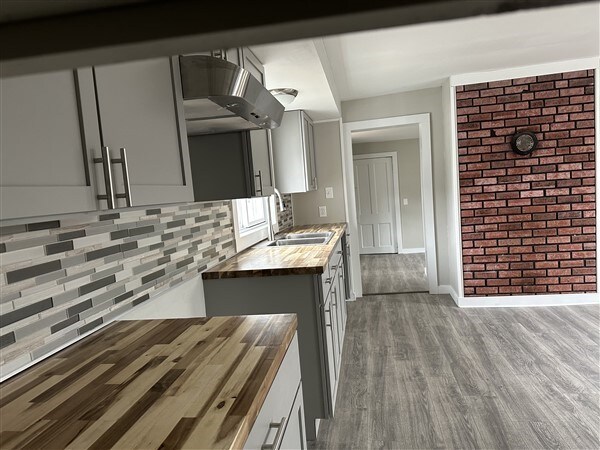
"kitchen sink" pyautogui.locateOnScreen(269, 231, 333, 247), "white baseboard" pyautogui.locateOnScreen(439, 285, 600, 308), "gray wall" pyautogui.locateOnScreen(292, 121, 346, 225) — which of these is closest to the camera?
"kitchen sink" pyautogui.locateOnScreen(269, 231, 333, 247)

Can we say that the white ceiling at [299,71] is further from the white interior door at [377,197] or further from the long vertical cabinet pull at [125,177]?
the white interior door at [377,197]

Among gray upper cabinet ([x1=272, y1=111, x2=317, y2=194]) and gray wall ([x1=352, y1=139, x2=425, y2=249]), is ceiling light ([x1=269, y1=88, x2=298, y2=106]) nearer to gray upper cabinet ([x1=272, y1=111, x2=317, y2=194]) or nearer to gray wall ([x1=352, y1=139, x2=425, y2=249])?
gray upper cabinet ([x1=272, y1=111, x2=317, y2=194])

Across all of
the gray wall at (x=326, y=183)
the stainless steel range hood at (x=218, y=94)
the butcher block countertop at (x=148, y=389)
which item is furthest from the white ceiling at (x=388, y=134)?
the butcher block countertop at (x=148, y=389)

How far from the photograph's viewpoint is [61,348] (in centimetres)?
119

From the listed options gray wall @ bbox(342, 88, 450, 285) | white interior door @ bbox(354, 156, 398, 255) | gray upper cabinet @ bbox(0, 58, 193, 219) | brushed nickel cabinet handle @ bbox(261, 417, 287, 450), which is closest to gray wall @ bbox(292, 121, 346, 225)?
gray wall @ bbox(342, 88, 450, 285)

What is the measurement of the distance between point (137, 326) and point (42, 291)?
39 centimetres

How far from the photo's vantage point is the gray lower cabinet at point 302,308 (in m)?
2.11

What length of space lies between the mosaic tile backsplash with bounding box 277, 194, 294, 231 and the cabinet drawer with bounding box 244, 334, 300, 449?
2.61 m

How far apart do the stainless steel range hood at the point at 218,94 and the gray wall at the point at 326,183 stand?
2.89 meters

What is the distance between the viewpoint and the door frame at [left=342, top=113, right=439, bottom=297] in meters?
4.42

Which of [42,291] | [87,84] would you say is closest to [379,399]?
[42,291]

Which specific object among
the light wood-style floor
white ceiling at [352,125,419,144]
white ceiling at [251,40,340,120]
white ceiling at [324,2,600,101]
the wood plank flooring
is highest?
white ceiling at [324,2,600,101]

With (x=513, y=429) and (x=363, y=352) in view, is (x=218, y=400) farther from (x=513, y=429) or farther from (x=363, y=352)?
(x=363, y=352)

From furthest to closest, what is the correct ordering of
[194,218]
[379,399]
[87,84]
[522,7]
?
[379,399] → [194,218] → [87,84] → [522,7]
